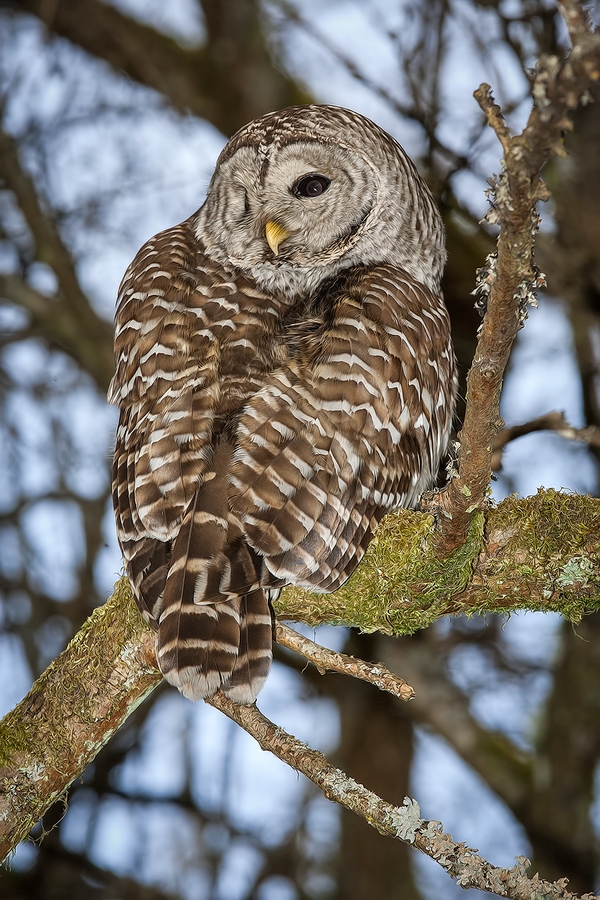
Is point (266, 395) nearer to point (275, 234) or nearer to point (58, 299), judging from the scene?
point (275, 234)

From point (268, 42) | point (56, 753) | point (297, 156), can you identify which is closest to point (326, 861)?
point (56, 753)

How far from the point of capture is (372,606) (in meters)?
2.83

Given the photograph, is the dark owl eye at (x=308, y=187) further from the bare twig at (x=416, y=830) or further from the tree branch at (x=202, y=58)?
the bare twig at (x=416, y=830)

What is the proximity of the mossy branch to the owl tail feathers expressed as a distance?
0.33 meters

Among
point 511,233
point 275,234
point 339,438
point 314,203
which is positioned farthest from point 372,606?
point 314,203

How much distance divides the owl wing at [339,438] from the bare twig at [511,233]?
0.45 meters

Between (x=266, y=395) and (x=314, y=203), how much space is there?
4.38ft

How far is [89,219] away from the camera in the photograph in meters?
5.84

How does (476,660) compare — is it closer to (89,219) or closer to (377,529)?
(377,529)

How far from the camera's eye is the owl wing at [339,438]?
2568 millimetres

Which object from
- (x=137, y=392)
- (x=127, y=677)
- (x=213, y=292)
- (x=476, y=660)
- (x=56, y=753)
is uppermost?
(x=476, y=660)

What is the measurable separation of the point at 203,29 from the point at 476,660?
466 centimetres

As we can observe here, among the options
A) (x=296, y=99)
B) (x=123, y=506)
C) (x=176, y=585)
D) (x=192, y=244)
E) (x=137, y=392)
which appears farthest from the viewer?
(x=296, y=99)

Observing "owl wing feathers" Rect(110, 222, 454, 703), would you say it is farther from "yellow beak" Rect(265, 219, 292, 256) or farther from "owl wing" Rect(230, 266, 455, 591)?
"yellow beak" Rect(265, 219, 292, 256)
